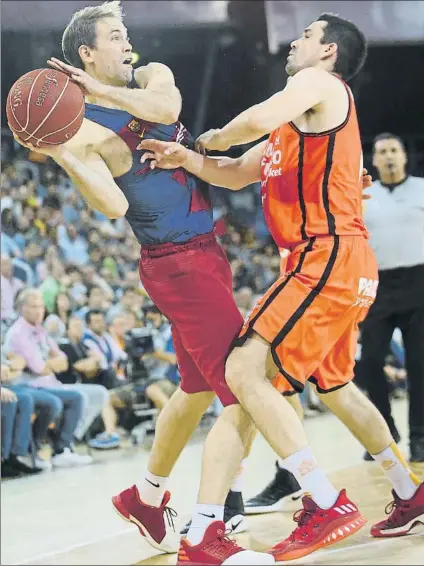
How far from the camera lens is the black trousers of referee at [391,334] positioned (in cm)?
363

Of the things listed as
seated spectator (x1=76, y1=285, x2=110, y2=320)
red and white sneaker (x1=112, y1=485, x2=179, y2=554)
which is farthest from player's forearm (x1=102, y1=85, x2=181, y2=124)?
seated spectator (x1=76, y1=285, x2=110, y2=320)

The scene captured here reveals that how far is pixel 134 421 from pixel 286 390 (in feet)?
8.17

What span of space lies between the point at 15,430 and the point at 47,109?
2777 mm

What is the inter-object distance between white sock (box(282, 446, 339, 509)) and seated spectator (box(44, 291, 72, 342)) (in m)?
3.12

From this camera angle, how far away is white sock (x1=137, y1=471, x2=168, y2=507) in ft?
10.5

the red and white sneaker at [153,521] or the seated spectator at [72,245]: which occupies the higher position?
the seated spectator at [72,245]

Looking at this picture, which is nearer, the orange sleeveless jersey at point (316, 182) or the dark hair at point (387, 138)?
the orange sleeveless jersey at point (316, 182)

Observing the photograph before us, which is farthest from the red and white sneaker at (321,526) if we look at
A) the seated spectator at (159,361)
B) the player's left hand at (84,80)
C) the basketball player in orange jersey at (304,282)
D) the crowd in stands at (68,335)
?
the seated spectator at (159,361)

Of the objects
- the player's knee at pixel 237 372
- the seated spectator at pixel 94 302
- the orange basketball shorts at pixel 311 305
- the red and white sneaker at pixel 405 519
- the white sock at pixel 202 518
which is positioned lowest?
the red and white sneaker at pixel 405 519

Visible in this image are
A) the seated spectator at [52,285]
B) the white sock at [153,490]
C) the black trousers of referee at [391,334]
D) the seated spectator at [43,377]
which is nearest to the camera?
the white sock at [153,490]

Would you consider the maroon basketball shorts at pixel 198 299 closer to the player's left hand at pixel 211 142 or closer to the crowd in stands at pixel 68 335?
the player's left hand at pixel 211 142

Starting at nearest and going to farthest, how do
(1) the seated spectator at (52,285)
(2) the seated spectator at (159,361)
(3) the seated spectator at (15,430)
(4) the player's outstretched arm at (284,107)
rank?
(4) the player's outstretched arm at (284,107) < (2) the seated spectator at (159,361) < (3) the seated spectator at (15,430) < (1) the seated spectator at (52,285)

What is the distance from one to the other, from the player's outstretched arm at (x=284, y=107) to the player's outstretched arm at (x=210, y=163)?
0.62 ft

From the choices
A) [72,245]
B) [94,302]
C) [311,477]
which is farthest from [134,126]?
[94,302]
